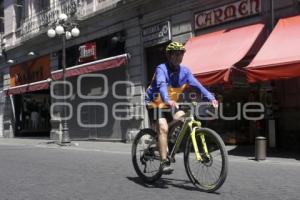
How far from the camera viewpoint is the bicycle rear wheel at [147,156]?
7.39m

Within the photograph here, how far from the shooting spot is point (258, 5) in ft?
48.9

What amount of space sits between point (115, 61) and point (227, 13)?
6.18 metres

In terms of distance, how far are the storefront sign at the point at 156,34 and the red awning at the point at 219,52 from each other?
7.21 ft

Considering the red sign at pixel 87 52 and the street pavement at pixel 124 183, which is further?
the red sign at pixel 87 52

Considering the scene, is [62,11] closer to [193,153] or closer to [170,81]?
[170,81]

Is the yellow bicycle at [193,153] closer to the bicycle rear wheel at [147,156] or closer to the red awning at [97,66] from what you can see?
the bicycle rear wheel at [147,156]

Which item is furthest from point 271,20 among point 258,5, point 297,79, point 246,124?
point 246,124

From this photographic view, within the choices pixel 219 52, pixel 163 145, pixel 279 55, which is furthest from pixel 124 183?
pixel 219 52

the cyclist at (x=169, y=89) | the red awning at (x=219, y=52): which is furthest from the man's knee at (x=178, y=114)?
the red awning at (x=219, y=52)

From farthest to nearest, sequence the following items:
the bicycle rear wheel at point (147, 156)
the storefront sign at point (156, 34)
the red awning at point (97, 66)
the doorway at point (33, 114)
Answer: the doorway at point (33, 114), the red awning at point (97, 66), the storefront sign at point (156, 34), the bicycle rear wheel at point (147, 156)

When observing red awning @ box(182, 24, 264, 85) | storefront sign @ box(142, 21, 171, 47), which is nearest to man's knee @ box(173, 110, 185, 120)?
red awning @ box(182, 24, 264, 85)

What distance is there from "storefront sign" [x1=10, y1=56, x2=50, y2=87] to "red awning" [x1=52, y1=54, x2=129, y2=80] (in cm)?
329

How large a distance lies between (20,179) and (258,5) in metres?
8.94

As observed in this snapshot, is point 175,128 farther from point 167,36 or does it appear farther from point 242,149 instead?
point 167,36
